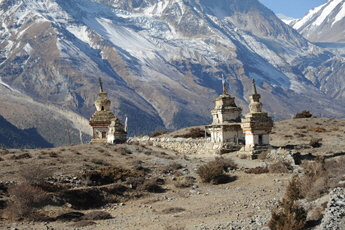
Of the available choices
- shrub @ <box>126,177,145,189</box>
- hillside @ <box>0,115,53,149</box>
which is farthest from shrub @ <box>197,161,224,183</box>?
hillside @ <box>0,115,53,149</box>

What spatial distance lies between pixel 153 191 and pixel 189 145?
15.9 metres

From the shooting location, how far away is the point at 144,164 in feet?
104

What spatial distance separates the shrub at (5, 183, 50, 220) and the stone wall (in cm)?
1828

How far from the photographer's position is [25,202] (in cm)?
2080

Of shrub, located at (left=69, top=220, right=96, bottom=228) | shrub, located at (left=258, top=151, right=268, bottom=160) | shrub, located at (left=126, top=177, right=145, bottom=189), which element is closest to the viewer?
shrub, located at (left=69, top=220, right=96, bottom=228)

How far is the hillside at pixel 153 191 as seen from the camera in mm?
19250

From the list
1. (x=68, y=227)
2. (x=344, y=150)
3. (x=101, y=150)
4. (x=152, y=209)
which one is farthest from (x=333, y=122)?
(x=68, y=227)

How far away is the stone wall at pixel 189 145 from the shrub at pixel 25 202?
18279mm

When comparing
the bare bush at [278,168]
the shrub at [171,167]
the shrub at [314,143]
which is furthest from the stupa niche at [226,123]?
the bare bush at [278,168]

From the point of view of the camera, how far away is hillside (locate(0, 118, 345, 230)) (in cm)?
1925

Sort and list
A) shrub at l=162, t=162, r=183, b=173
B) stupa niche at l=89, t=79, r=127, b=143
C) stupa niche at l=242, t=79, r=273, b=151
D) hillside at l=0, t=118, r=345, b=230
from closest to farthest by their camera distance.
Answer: hillside at l=0, t=118, r=345, b=230 < shrub at l=162, t=162, r=183, b=173 < stupa niche at l=242, t=79, r=273, b=151 < stupa niche at l=89, t=79, r=127, b=143

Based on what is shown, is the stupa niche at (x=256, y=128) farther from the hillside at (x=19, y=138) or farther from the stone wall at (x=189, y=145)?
the hillside at (x=19, y=138)

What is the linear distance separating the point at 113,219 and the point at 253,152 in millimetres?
16169

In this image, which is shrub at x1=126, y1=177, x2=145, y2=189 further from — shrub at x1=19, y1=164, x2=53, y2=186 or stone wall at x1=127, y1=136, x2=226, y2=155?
stone wall at x1=127, y1=136, x2=226, y2=155
